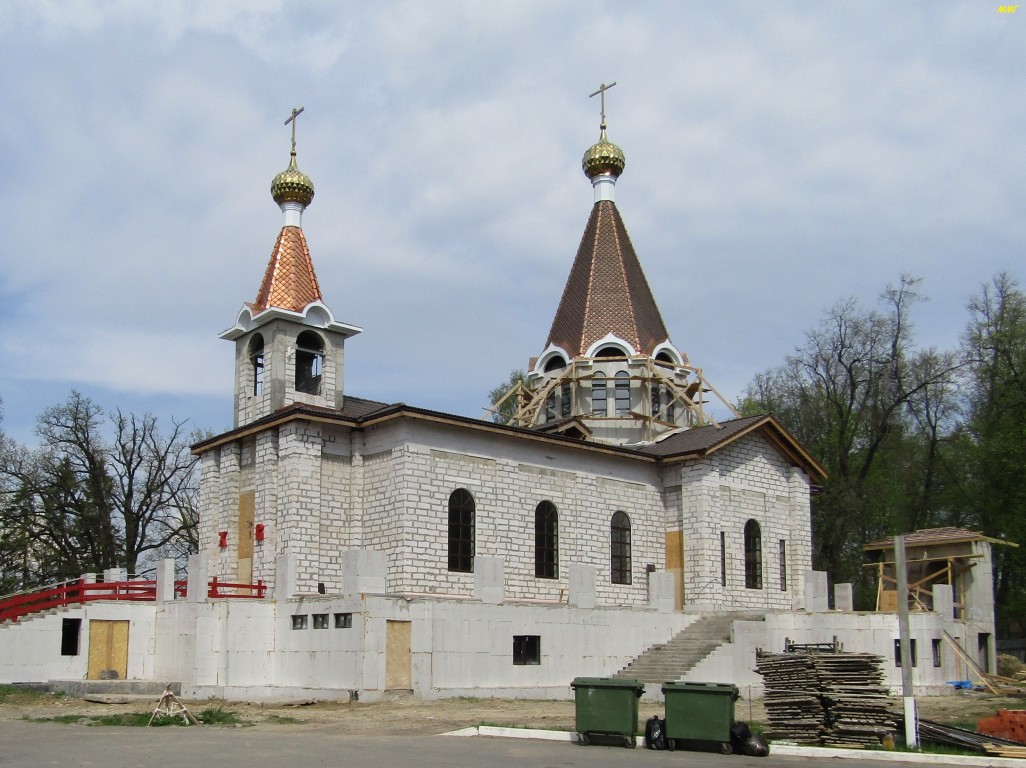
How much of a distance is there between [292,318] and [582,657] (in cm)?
1103

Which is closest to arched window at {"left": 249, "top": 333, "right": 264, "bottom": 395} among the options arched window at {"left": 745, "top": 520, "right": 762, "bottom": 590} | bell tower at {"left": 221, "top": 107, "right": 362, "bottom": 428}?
bell tower at {"left": 221, "top": 107, "right": 362, "bottom": 428}

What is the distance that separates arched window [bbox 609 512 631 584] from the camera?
29.6 meters

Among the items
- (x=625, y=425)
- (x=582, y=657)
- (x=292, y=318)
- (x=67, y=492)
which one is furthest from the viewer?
(x=67, y=492)

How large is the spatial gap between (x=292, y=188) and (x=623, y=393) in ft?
38.0

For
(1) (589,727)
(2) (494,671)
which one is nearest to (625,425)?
(2) (494,671)

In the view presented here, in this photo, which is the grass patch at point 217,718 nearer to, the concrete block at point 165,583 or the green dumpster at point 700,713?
the concrete block at point 165,583

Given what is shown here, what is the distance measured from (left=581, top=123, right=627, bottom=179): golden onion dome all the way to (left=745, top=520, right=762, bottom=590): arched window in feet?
45.1

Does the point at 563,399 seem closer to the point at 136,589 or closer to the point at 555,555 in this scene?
the point at 555,555

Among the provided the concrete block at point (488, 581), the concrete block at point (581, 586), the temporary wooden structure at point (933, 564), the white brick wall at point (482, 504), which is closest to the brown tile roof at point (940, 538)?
the temporary wooden structure at point (933, 564)

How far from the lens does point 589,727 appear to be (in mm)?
15188

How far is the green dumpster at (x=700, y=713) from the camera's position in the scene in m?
14.3

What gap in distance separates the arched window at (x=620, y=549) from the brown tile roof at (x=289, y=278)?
9775 millimetres

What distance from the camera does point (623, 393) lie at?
3491cm

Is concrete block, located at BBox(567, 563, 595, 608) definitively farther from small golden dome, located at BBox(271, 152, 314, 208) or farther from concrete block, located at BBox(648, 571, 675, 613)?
small golden dome, located at BBox(271, 152, 314, 208)
